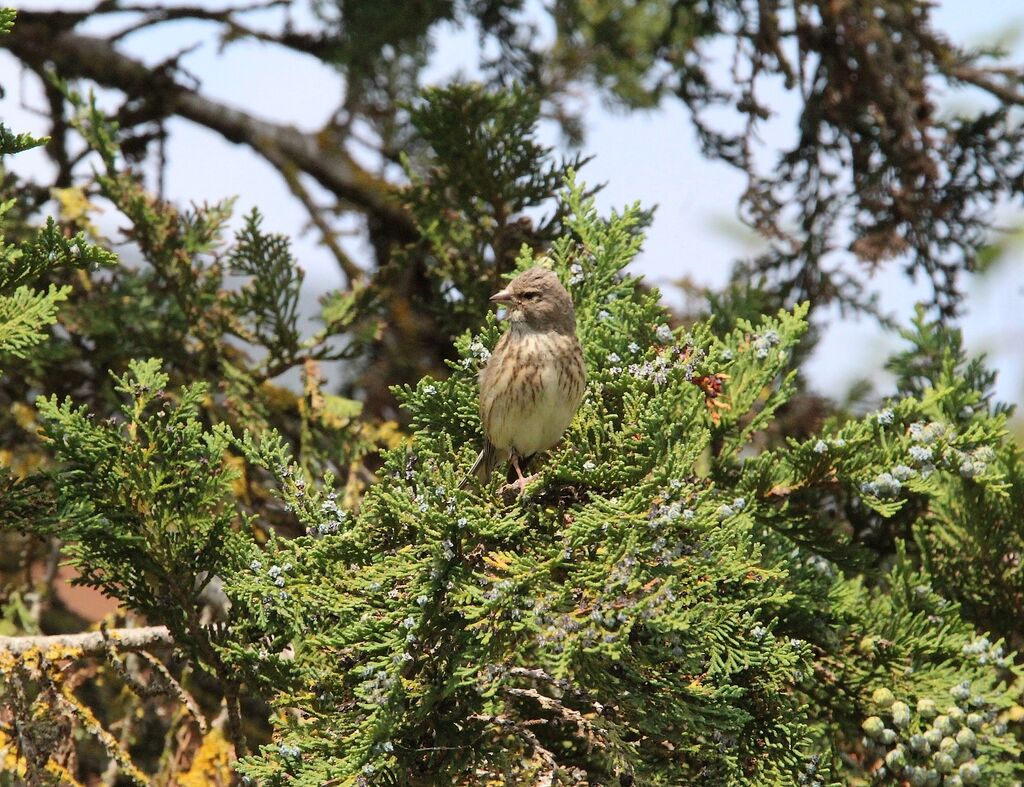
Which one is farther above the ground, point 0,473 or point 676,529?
point 676,529

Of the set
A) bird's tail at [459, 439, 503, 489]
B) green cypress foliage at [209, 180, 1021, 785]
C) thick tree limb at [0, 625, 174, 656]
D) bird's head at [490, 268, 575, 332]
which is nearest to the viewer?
green cypress foliage at [209, 180, 1021, 785]

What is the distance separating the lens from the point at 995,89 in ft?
17.6

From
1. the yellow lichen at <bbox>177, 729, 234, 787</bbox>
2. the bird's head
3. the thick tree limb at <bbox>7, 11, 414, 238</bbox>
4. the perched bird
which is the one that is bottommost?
the yellow lichen at <bbox>177, 729, 234, 787</bbox>

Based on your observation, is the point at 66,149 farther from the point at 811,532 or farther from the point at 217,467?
the point at 811,532

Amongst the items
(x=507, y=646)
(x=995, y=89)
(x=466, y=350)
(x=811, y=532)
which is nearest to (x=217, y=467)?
(x=466, y=350)

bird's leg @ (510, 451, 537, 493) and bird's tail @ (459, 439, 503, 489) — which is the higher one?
bird's leg @ (510, 451, 537, 493)

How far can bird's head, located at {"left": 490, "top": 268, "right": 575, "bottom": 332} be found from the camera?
12.7 ft

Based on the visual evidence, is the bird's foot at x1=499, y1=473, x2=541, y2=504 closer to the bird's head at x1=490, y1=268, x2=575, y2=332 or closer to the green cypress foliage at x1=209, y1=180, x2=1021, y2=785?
the green cypress foliage at x1=209, y1=180, x2=1021, y2=785

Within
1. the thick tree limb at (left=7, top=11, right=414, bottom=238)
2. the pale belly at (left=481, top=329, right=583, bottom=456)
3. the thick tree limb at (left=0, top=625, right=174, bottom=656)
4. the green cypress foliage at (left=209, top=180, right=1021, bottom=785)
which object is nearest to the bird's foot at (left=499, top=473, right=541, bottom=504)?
the green cypress foliage at (left=209, top=180, right=1021, bottom=785)

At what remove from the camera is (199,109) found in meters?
5.92

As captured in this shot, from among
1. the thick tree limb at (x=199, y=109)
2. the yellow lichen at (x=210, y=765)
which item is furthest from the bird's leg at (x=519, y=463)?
the thick tree limb at (x=199, y=109)

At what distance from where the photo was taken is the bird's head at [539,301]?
12.7ft

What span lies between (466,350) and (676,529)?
1136 millimetres

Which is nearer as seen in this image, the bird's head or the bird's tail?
the bird's tail
